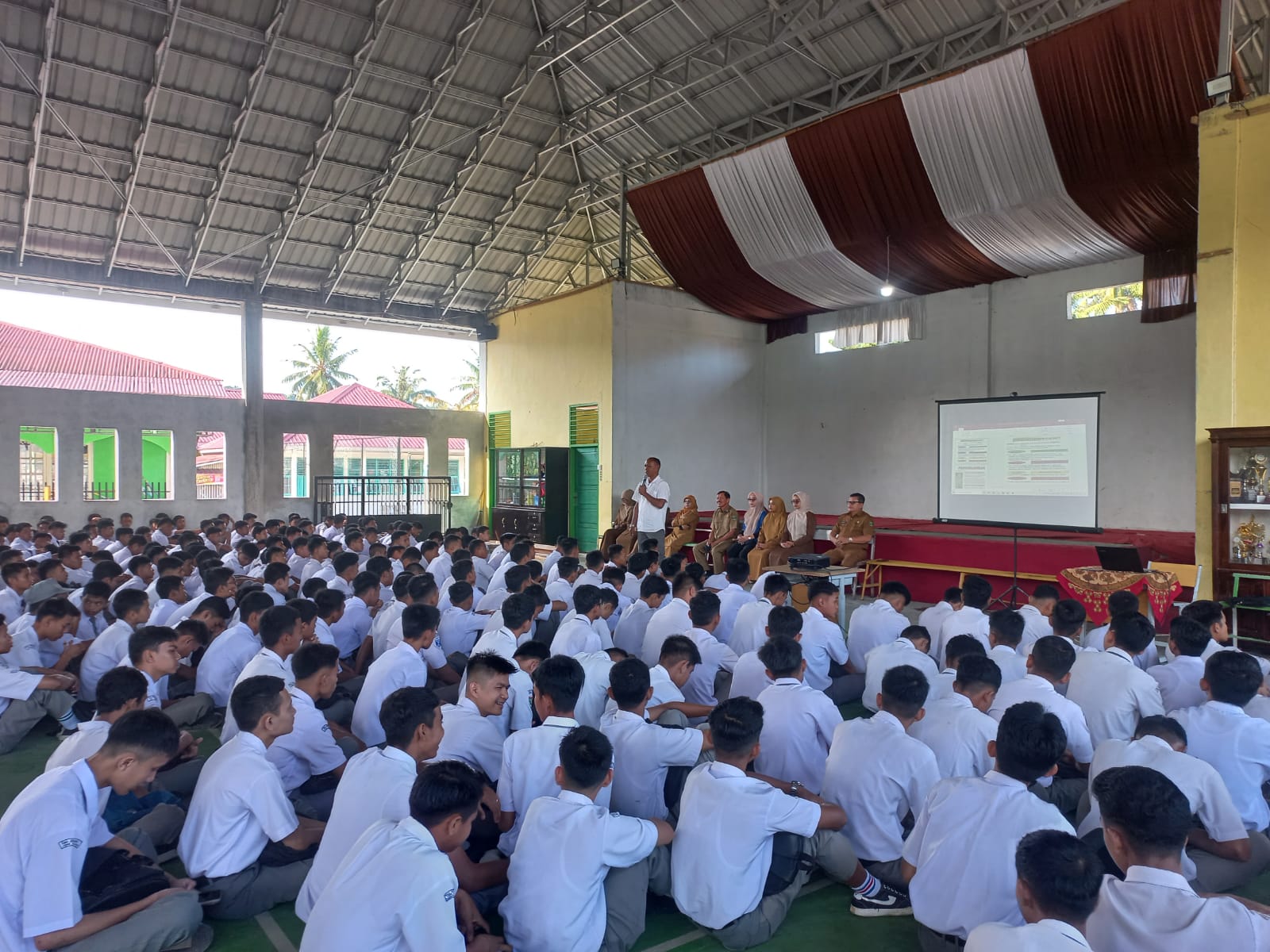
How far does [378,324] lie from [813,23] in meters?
9.14

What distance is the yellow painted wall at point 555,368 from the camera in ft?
36.7

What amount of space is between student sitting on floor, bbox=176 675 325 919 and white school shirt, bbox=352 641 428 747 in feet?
2.95

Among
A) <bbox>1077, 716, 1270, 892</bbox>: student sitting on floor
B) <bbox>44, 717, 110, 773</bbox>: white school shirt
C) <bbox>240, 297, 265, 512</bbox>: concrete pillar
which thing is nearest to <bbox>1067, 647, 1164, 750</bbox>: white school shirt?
<bbox>1077, 716, 1270, 892</bbox>: student sitting on floor

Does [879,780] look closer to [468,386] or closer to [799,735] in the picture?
[799,735]

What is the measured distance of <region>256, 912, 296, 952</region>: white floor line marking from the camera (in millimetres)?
2450

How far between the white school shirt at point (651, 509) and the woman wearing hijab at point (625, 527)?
0.15 metres

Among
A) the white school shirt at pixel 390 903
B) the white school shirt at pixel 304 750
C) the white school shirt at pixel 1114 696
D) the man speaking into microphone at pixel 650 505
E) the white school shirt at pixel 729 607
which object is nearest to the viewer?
the white school shirt at pixel 390 903

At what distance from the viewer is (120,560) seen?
7.02 metres

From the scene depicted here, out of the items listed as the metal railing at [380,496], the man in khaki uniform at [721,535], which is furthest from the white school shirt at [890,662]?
the metal railing at [380,496]

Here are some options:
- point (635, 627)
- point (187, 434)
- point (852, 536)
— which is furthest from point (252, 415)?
point (635, 627)

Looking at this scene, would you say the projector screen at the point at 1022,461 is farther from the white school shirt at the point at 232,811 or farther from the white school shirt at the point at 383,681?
the white school shirt at the point at 232,811

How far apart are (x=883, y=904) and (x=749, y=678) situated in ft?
4.03

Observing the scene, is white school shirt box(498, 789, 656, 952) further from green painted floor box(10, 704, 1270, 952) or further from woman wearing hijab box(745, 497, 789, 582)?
woman wearing hijab box(745, 497, 789, 582)

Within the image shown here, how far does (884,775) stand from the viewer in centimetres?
259
